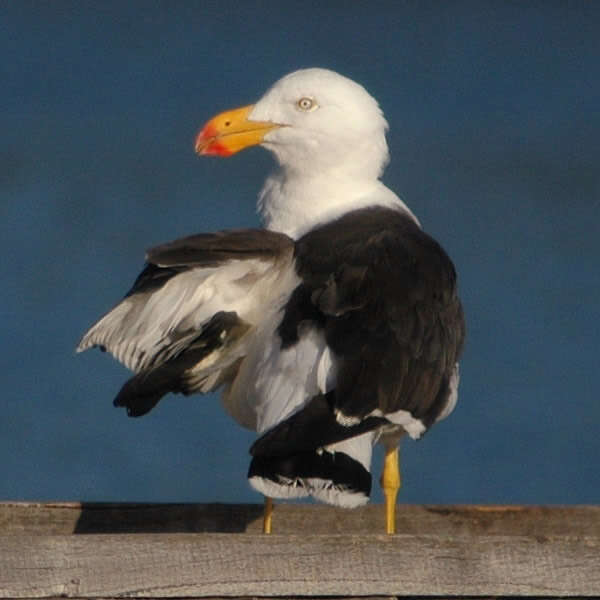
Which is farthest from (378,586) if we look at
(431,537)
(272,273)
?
(272,273)

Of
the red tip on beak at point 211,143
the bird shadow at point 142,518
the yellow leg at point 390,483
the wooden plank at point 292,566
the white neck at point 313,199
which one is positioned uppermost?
the red tip on beak at point 211,143

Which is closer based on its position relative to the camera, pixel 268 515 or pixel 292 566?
pixel 292 566

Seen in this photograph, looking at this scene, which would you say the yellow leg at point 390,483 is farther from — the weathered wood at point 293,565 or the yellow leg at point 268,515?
the weathered wood at point 293,565

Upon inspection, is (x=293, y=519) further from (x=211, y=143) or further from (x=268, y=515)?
(x=211, y=143)

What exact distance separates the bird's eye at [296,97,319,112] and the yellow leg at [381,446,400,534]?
54.8 inches

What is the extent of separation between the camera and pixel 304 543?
15.0 ft

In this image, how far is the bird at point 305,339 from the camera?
5.59m

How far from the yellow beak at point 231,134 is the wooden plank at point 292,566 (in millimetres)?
3049

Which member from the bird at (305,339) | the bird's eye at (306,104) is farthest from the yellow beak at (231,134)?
the bird at (305,339)

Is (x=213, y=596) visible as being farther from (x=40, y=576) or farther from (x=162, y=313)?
(x=162, y=313)

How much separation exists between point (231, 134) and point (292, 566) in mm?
3153

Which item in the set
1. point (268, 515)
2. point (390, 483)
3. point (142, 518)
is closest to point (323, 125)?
point (390, 483)

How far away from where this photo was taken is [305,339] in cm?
582

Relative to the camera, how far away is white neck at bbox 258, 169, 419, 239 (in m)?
7.07
